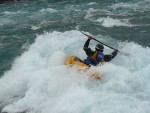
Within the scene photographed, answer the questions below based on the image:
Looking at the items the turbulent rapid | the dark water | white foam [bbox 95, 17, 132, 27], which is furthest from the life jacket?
white foam [bbox 95, 17, 132, 27]

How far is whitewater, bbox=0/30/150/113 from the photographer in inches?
389

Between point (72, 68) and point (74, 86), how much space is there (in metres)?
0.81

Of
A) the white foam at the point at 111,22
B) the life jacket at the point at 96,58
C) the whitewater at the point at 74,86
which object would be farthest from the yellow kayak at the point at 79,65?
the white foam at the point at 111,22

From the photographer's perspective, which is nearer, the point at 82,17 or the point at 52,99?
the point at 52,99

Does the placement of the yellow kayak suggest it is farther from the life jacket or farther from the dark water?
the dark water

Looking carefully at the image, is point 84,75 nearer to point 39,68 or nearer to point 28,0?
point 39,68

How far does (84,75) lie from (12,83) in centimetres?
253

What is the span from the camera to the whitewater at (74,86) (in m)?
9.88

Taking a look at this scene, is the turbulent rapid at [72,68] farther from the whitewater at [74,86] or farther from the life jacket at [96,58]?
the life jacket at [96,58]

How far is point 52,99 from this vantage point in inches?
412

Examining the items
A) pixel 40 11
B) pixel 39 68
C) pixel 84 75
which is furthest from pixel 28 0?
pixel 84 75

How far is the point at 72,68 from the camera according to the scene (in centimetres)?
1137

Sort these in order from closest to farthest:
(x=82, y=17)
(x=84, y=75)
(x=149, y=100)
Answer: (x=149, y=100), (x=84, y=75), (x=82, y=17)

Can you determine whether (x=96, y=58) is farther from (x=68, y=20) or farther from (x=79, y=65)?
(x=68, y=20)
